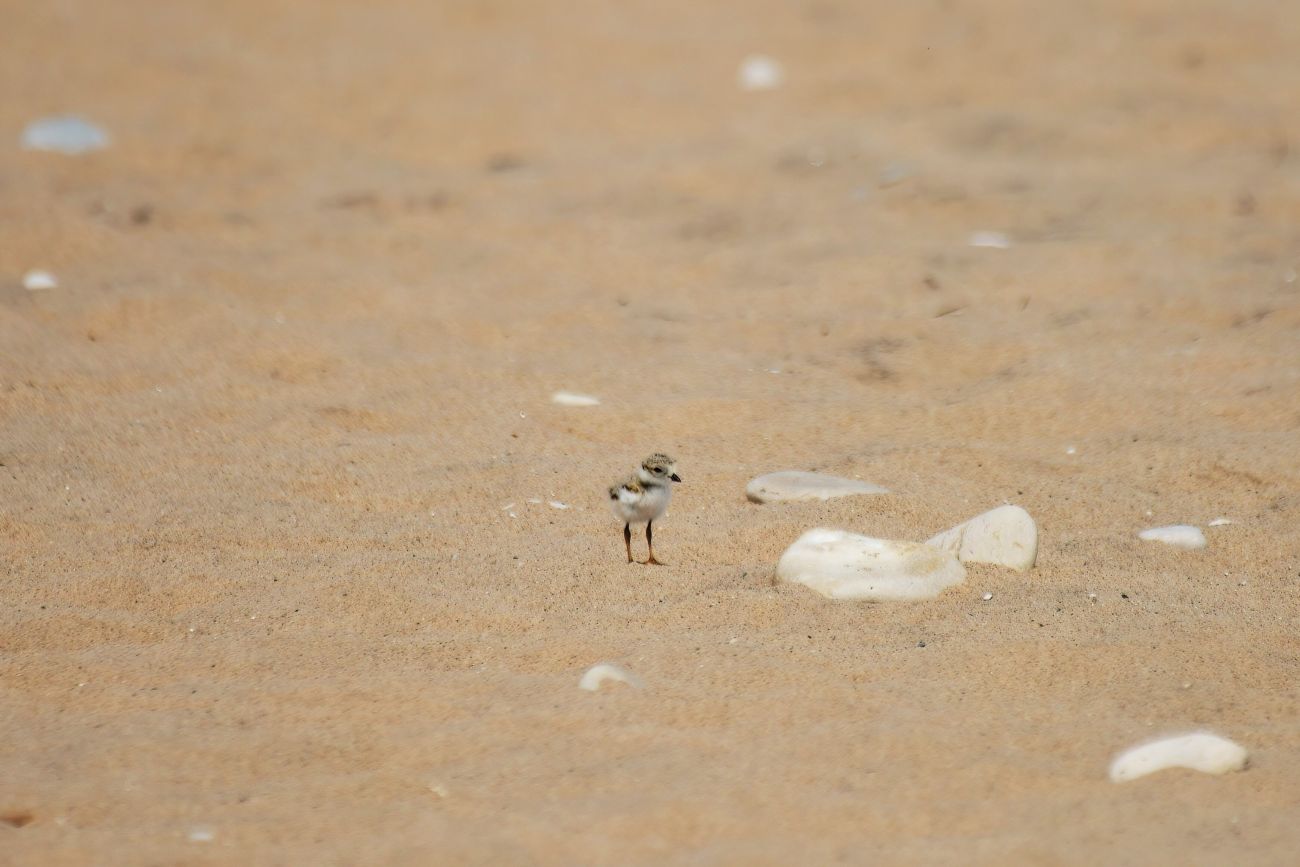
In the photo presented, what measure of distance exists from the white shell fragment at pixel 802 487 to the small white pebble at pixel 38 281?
12.5 feet

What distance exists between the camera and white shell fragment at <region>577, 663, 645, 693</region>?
12.0ft

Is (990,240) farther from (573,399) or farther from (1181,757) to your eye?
(1181,757)

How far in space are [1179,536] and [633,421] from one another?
7.01 feet

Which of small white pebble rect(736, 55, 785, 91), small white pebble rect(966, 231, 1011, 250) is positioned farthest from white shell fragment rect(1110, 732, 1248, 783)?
small white pebble rect(736, 55, 785, 91)

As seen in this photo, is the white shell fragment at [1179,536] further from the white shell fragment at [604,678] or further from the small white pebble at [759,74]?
the small white pebble at [759,74]

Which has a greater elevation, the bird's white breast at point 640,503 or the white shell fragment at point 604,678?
the bird's white breast at point 640,503

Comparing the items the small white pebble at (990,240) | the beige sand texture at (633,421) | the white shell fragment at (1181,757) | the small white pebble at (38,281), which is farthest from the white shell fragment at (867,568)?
Result: the small white pebble at (38,281)

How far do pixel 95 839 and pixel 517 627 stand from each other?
1.36 meters

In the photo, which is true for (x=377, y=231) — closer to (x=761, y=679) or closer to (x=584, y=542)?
(x=584, y=542)

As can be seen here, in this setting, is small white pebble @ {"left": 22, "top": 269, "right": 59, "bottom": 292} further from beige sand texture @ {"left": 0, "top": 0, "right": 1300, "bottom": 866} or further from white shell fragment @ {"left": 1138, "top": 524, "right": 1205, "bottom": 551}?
white shell fragment @ {"left": 1138, "top": 524, "right": 1205, "bottom": 551}

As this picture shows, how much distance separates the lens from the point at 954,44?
9.91 meters

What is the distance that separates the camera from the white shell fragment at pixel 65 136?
8.62 meters

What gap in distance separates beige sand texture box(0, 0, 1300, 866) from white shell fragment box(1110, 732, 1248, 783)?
2.0 inches

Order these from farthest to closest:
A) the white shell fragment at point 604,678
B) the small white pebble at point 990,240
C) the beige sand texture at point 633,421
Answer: the small white pebble at point 990,240
the white shell fragment at point 604,678
the beige sand texture at point 633,421
